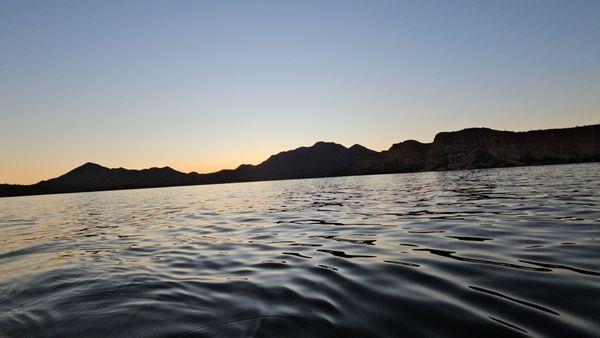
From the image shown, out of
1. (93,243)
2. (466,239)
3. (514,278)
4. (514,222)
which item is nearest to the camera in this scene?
(514,278)

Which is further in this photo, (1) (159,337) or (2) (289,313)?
(2) (289,313)

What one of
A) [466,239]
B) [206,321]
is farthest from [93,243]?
[466,239]

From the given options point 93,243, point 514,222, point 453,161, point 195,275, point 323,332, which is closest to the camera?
point 323,332

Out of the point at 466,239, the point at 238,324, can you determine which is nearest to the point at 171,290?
the point at 238,324

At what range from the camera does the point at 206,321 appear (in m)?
4.06

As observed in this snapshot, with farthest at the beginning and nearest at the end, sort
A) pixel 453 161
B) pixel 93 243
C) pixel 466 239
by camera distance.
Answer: pixel 453 161 → pixel 93 243 → pixel 466 239

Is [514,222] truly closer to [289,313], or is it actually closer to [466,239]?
[466,239]

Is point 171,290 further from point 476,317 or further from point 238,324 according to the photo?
point 476,317

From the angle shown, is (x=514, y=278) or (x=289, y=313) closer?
(x=289, y=313)

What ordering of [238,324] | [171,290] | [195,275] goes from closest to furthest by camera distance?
[238,324], [171,290], [195,275]

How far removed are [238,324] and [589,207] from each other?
1405 cm

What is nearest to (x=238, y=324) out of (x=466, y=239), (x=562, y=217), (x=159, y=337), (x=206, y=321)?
(x=206, y=321)

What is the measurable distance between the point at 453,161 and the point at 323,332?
8575 inches

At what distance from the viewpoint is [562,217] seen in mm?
10375
